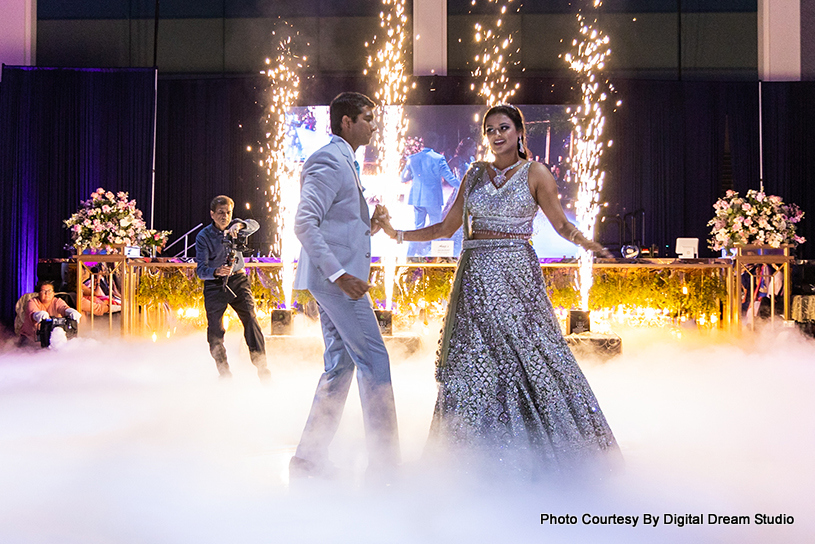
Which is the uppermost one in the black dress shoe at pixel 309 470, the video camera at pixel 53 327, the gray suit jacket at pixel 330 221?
the gray suit jacket at pixel 330 221

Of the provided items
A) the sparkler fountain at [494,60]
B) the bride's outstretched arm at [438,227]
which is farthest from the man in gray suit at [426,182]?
the bride's outstretched arm at [438,227]

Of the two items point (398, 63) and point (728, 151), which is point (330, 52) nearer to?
point (398, 63)

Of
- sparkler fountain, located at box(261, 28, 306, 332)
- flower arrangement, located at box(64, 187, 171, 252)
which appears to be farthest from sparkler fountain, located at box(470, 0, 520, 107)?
flower arrangement, located at box(64, 187, 171, 252)

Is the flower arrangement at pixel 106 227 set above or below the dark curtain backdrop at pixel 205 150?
below

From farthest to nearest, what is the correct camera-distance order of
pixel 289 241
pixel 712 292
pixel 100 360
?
pixel 289 241 < pixel 712 292 < pixel 100 360

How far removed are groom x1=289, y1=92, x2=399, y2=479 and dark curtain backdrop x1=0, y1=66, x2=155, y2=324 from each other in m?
7.48

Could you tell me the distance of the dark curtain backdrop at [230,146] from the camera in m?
8.65

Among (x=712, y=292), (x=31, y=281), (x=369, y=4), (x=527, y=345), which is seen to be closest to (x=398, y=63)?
(x=369, y=4)

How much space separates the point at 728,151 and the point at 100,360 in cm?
825

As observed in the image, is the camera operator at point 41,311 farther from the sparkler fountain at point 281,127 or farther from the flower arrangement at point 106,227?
the sparkler fountain at point 281,127

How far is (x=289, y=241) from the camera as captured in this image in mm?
7648

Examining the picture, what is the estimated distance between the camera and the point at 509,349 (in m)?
2.28

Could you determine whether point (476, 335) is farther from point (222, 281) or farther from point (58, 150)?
point (58, 150)

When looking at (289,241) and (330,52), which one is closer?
(289,241)
